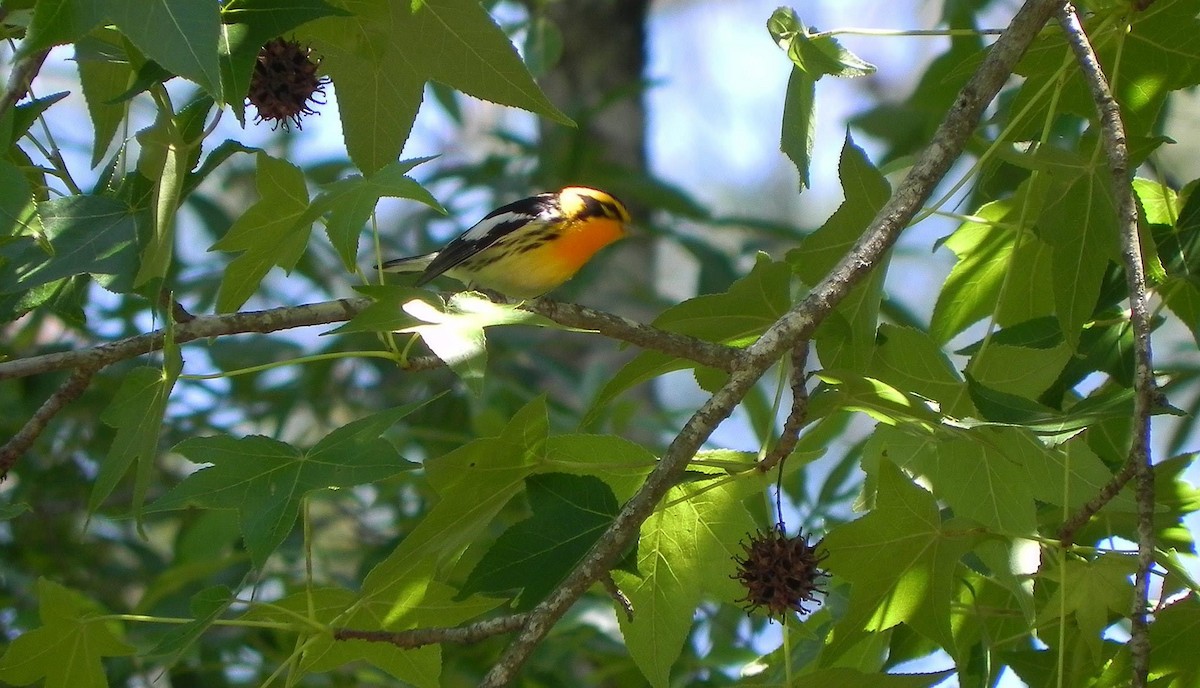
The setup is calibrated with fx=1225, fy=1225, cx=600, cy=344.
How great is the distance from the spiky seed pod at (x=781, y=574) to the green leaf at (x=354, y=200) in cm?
67

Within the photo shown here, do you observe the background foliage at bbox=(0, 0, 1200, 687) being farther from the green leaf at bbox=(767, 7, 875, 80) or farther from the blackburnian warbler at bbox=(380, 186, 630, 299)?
the blackburnian warbler at bbox=(380, 186, 630, 299)

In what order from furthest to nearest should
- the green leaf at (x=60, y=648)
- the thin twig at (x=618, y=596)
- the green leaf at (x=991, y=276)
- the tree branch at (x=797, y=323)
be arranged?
the green leaf at (x=991, y=276) → the green leaf at (x=60, y=648) → the thin twig at (x=618, y=596) → the tree branch at (x=797, y=323)

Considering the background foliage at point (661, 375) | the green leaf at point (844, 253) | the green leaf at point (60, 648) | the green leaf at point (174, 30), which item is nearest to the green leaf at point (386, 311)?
the background foliage at point (661, 375)

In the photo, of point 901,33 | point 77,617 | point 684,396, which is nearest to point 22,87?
point 77,617

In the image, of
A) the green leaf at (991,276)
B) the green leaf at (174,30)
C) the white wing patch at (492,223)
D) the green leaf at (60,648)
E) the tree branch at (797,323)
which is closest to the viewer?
the green leaf at (174,30)

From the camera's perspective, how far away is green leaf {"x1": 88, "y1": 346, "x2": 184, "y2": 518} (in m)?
1.48

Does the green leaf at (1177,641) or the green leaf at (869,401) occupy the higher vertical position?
the green leaf at (869,401)

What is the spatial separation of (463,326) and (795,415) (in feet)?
1.46

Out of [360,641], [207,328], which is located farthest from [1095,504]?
[207,328]

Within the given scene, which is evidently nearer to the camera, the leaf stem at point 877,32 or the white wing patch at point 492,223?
the leaf stem at point 877,32

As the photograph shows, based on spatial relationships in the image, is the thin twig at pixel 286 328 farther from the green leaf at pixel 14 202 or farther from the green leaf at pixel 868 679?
the green leaf at pixel 868 679

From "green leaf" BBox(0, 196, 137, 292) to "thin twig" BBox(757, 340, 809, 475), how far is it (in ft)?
2.77

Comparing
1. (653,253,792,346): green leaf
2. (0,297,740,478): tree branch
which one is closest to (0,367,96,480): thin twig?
(0,297,740,478): tree branch

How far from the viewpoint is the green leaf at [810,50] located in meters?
1.77
